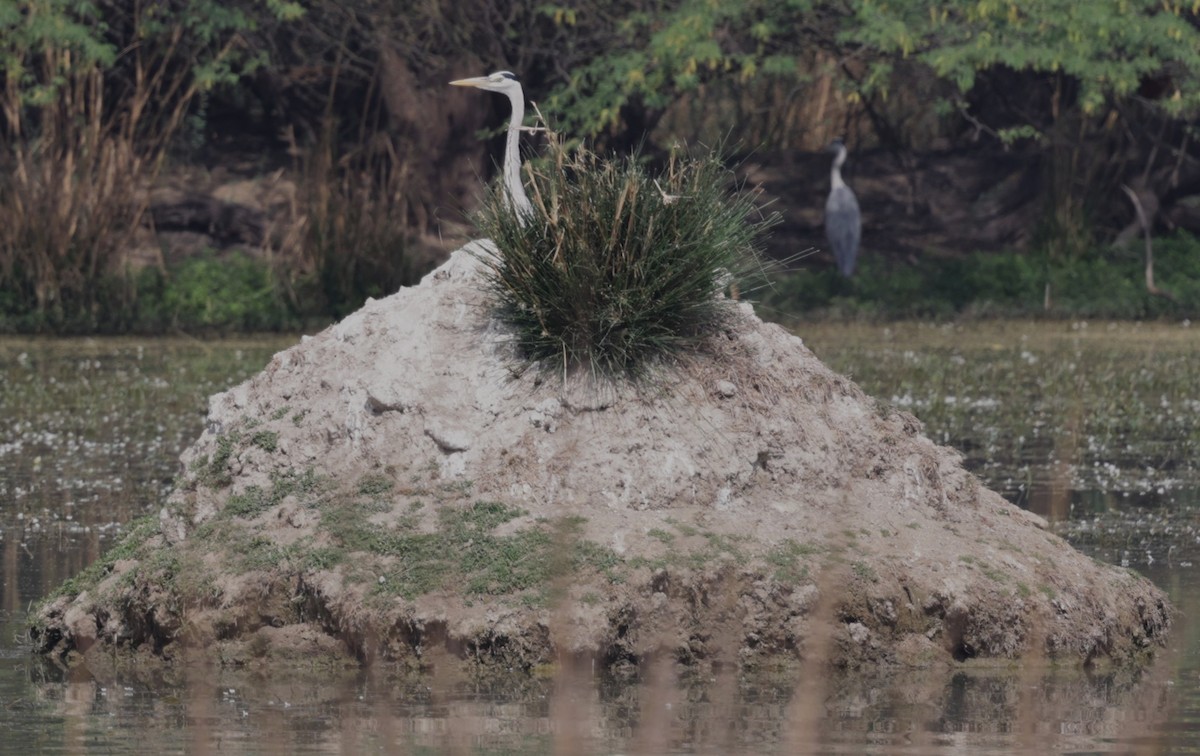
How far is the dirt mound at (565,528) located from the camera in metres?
7.14

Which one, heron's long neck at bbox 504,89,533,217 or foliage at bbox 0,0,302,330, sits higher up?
heron's long neck at bbox 504,89,533,217

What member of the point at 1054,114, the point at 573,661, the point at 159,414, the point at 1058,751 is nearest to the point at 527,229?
the point at 573,661

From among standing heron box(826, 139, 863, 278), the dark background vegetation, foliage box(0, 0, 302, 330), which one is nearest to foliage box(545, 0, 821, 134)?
the dark background vegetation

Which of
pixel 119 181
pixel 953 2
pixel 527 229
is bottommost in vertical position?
pixel 119 181

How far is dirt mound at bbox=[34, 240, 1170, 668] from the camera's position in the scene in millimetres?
7145

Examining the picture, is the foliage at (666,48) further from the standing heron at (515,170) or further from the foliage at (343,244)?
the standing heron at (515,170)

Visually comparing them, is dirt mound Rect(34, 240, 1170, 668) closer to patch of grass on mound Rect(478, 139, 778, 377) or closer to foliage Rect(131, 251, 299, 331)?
patch of grass on mound Rect(478, 139, 778, 377)

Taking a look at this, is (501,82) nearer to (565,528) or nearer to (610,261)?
(610,261)

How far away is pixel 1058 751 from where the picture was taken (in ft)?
19.0

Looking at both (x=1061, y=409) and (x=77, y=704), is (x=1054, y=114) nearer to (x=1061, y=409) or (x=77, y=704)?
(x=1061, y=409)

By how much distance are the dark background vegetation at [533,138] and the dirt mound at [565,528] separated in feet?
38.3

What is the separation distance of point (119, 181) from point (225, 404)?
13575 millimetres

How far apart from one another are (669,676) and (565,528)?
708mm

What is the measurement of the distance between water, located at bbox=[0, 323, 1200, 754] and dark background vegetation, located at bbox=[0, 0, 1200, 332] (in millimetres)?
4147
